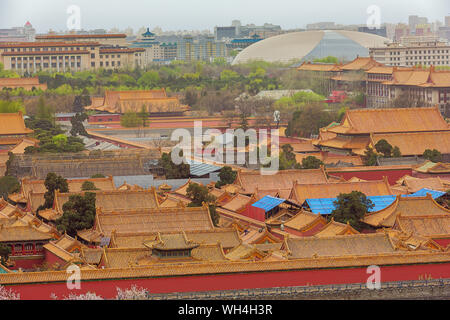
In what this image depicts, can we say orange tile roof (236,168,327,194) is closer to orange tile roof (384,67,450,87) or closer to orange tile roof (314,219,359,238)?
orange tile roof (314,219,359,238)

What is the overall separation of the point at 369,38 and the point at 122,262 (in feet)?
252

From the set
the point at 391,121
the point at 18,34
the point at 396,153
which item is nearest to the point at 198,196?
the point at 396,153

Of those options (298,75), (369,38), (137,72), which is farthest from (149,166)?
(369,38)

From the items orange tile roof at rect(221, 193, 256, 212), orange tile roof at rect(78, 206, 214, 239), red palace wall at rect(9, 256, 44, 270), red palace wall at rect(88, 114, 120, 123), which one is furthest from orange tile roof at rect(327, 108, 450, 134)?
red palace wall at rect(88, 114, 120, 123)

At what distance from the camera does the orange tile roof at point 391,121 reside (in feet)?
147

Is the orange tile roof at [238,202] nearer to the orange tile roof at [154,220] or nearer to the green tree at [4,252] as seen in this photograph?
the orange tile roof at [154,220]

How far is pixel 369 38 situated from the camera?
98.8 m

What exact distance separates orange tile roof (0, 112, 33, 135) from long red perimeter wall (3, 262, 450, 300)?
2762 centimetres

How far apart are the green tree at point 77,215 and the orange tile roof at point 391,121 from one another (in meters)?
16.6

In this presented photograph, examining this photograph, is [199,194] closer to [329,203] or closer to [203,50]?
[329,203]

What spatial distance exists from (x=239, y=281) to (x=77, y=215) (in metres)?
7.19

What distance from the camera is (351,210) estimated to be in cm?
3005

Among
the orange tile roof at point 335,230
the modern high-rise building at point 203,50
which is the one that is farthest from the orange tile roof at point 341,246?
the modern high-rise building at point 203,50

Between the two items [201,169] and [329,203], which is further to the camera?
[201,169]
